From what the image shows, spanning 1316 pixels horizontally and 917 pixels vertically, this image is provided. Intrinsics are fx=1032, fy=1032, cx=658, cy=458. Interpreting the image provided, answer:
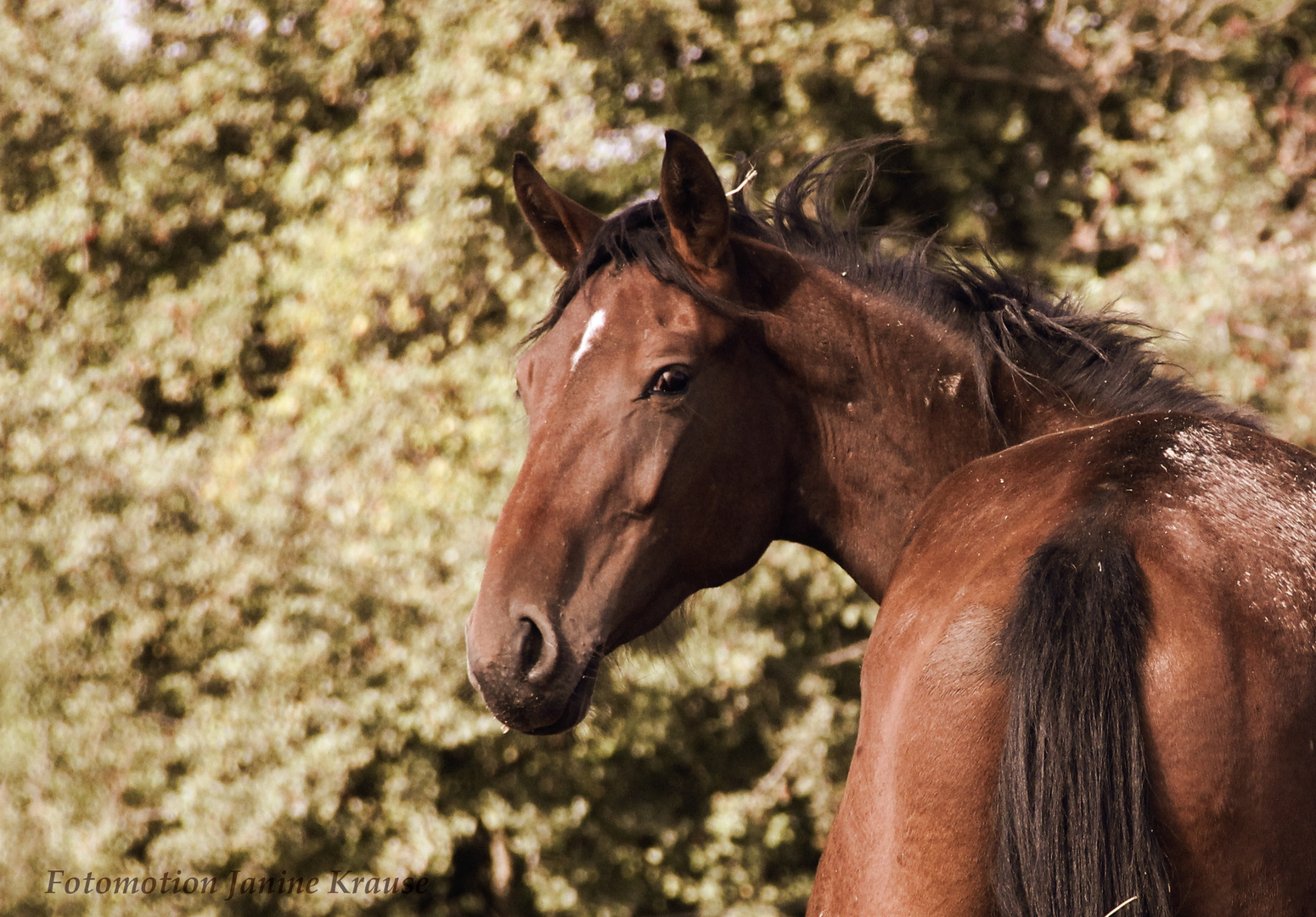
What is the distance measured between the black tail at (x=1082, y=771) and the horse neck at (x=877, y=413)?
0.92m

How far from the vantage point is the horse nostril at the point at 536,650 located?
1.80 meters

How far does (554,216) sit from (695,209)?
53 centimetres

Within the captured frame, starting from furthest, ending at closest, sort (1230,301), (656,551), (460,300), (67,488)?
(460,300)
(1230,301)
(67,488)
(656,551)

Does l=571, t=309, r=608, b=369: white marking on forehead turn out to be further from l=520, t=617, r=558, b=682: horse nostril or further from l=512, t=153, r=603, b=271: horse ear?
l=520, t=617, r=558, b=682: horse nostril

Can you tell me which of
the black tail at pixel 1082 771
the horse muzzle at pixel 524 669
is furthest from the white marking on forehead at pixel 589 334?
the black tail at pixel 1082 771

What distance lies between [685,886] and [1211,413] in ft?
16.8

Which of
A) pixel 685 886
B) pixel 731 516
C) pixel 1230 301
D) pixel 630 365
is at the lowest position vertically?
pixel 685 886

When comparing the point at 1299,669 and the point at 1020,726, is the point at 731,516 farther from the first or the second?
the point at 1299,669

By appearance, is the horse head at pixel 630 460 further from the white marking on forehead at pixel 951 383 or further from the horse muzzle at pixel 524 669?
the white marking on forehead at pixel 951 383

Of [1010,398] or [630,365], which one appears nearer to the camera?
[630,365]

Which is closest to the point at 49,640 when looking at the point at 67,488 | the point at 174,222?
the point at 67,488

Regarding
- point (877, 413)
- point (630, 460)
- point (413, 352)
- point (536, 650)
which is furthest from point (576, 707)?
point (413, 352)

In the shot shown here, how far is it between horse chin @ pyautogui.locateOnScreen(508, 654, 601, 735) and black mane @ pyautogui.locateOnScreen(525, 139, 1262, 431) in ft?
2.47

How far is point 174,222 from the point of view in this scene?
733 cm
